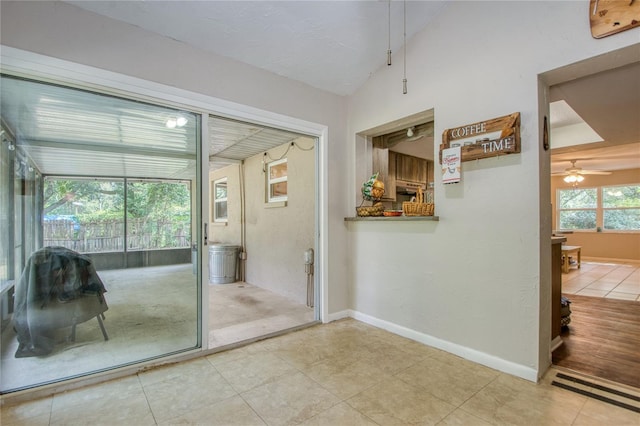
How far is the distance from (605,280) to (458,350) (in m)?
5.20

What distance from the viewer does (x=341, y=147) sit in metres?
3.51

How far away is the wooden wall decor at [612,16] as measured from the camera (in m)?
1.71

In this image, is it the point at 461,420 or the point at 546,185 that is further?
the point at 546,185

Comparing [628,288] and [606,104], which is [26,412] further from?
[628,288]

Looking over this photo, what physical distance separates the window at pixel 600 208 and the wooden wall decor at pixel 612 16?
8.76 meters

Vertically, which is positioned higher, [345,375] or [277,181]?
[277,181]

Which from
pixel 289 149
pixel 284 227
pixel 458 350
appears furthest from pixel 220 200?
pixel 458 350

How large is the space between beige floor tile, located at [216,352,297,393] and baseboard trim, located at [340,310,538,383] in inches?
43.8

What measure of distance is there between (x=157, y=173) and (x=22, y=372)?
5.23 ft

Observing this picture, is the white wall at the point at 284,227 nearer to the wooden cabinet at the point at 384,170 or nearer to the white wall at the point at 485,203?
the wooden cabinet at the point at 384,170

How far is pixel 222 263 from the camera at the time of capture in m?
5.60

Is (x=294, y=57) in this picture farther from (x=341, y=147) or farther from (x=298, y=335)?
(x=298, y=335)

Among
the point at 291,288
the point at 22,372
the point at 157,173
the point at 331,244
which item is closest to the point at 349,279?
the point at 331,244

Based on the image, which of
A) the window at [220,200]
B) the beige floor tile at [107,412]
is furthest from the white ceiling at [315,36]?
the window at [220,200]
